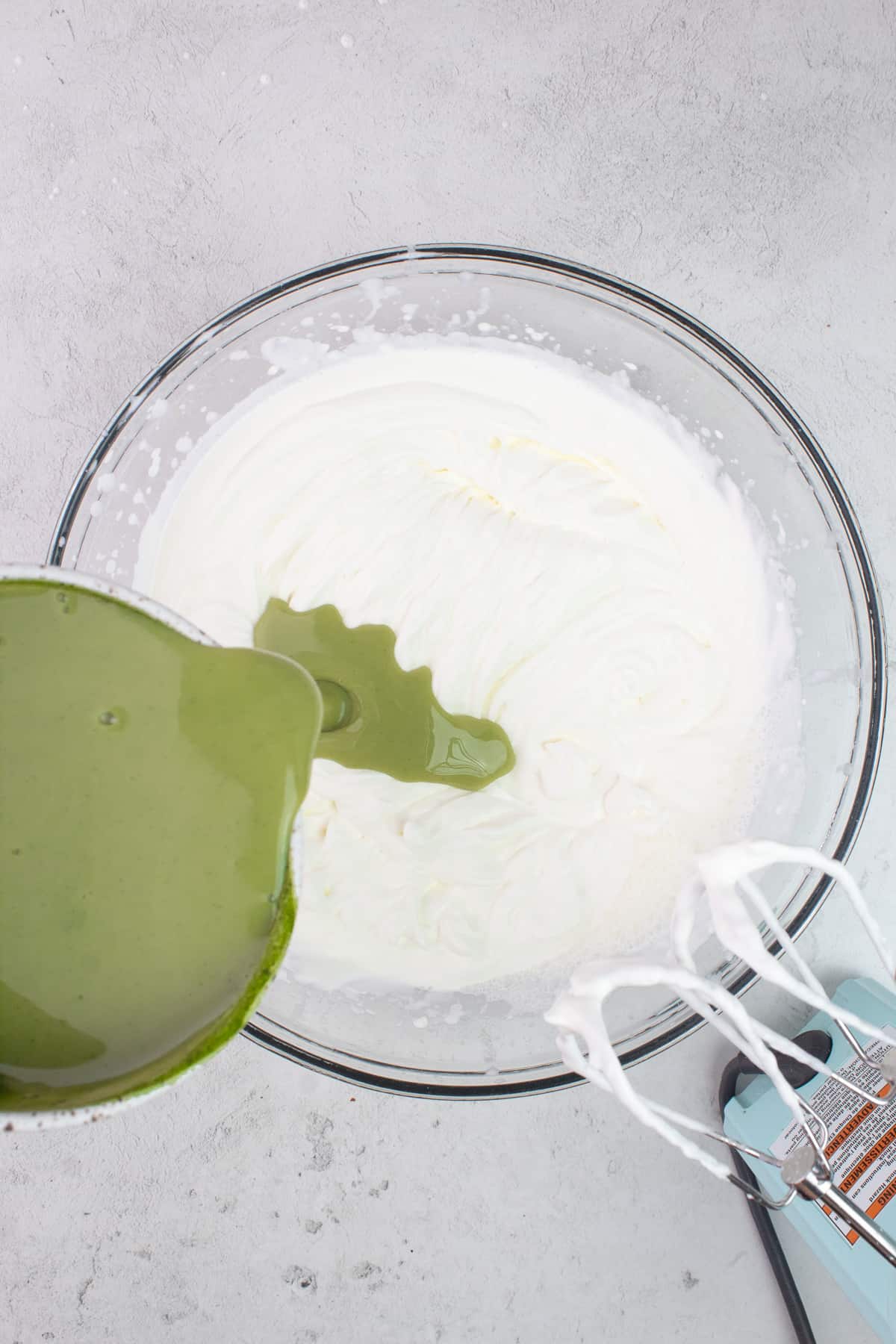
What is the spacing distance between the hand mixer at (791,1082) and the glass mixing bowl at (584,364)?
104 millimetres

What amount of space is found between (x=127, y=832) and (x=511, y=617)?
1.90 ft

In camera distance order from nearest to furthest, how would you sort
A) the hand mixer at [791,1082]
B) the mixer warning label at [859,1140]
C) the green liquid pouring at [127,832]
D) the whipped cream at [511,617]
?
the green liquid pouring at [127,832], the hand mixer at [791,1082], the mixer warning label at [859,1140], the whipped cream at [511,617]

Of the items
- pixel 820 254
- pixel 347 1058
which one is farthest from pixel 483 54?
pixel 347 1058

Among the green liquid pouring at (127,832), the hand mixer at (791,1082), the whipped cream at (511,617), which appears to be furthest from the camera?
the whipped cream at (511,617)

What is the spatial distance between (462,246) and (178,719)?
0.75 meters

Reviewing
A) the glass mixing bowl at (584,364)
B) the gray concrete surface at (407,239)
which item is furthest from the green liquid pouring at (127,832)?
the gray concrete surface at (407,239)

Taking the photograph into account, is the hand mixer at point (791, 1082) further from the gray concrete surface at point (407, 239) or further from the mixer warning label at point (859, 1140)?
the gray concrete surface at point (407, 239)

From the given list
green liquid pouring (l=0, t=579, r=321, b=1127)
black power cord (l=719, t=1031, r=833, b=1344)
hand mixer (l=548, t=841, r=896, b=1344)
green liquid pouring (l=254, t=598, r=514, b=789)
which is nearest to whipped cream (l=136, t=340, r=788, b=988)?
green liquid pouring (l=254, t=598, r=514, b=789)

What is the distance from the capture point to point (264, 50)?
1316 mm

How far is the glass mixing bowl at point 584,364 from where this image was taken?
1182 mm

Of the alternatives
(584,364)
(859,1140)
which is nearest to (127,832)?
(584,364)

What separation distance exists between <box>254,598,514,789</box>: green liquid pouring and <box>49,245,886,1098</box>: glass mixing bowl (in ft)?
0.90

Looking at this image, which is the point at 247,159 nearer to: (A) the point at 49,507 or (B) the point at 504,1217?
(A) the point at 49,507

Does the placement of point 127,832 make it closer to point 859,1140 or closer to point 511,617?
point 511,617
